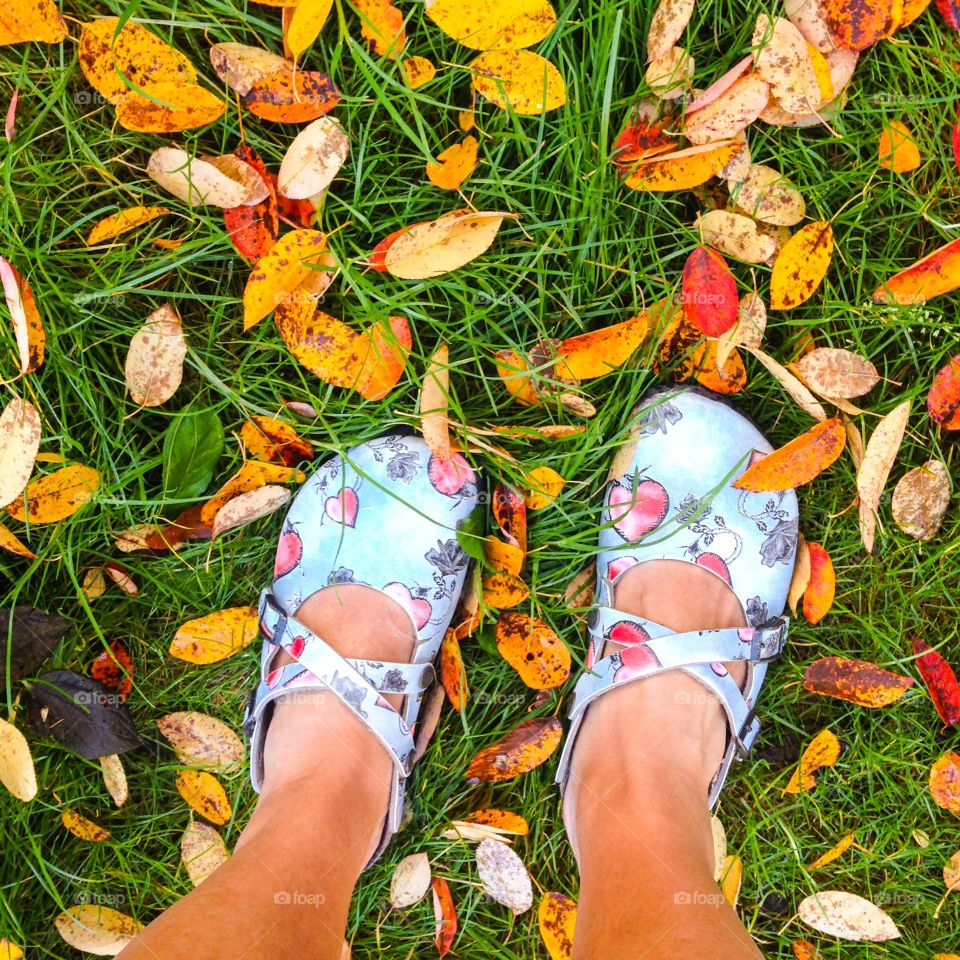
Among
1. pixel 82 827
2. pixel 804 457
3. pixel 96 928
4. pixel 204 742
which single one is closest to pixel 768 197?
pixel 804 457

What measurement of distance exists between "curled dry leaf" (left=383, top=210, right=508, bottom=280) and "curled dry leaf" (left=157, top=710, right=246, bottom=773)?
967 millimetres

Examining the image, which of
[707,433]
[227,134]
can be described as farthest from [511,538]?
[227,134]

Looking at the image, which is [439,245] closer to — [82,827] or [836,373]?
[836,373]

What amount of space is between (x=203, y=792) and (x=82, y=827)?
0.79 ft

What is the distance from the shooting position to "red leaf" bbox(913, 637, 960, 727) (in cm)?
154

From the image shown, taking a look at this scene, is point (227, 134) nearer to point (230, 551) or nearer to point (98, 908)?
point (230, 551)

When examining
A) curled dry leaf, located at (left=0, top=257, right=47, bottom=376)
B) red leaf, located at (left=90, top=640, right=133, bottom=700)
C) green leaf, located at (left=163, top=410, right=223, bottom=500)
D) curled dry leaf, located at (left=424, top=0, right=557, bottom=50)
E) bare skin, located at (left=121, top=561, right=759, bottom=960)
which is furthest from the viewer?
red leaf, located at (left=90, top=640, right=133, bottom=700)

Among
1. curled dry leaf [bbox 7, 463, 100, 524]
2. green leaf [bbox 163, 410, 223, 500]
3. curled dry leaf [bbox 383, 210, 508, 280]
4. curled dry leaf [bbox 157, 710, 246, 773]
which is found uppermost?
curled dry leaf [bbox 383, 210, 508, 280]

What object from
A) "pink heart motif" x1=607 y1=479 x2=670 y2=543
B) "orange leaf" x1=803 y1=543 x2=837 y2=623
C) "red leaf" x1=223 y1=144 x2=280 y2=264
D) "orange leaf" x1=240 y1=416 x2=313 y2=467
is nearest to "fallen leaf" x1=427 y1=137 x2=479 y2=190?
"red leaf" x1=223 y1=144 x2=280 y2=264

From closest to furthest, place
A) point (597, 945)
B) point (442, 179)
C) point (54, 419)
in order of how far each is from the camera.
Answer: point (597, 945)
point (442, 179)
point (54, 419)

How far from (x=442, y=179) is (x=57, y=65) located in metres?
0.71

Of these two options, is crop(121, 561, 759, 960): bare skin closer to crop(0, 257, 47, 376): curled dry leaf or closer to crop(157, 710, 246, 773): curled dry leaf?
crop(157, 710, 246, 773): curled dry leaf

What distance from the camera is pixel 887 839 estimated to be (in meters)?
1.59

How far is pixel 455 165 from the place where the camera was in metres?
1.38
